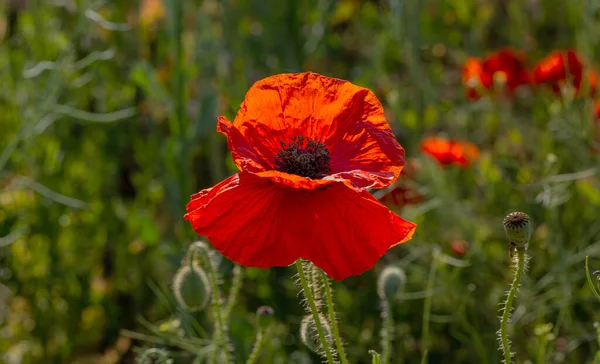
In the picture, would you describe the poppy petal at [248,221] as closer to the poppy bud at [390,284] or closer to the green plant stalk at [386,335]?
the green plant stalk at [386,335]

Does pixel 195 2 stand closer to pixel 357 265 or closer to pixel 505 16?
pixel 505 16

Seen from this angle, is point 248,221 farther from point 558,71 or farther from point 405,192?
point 558,71

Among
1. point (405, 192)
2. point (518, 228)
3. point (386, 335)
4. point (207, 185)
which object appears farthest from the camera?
point (207, 185)

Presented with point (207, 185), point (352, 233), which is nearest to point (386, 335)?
point (352, 233)

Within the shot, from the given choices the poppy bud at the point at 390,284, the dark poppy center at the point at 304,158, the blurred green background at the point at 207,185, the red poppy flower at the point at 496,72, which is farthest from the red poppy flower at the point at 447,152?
the dark poppy center at the point at 304,158

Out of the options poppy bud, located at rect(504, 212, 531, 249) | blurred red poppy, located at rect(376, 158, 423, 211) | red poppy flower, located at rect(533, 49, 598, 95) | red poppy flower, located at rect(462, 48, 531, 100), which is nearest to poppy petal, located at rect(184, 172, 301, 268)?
poppy bud, located at rect(504, 212, 531, 249)

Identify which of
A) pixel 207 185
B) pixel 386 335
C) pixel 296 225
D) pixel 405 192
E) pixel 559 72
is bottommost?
pixel 207 185

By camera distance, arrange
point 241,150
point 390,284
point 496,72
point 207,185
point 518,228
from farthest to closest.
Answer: point 207,185
point 496,72
point 390,284
point 241,150
point 518,228
